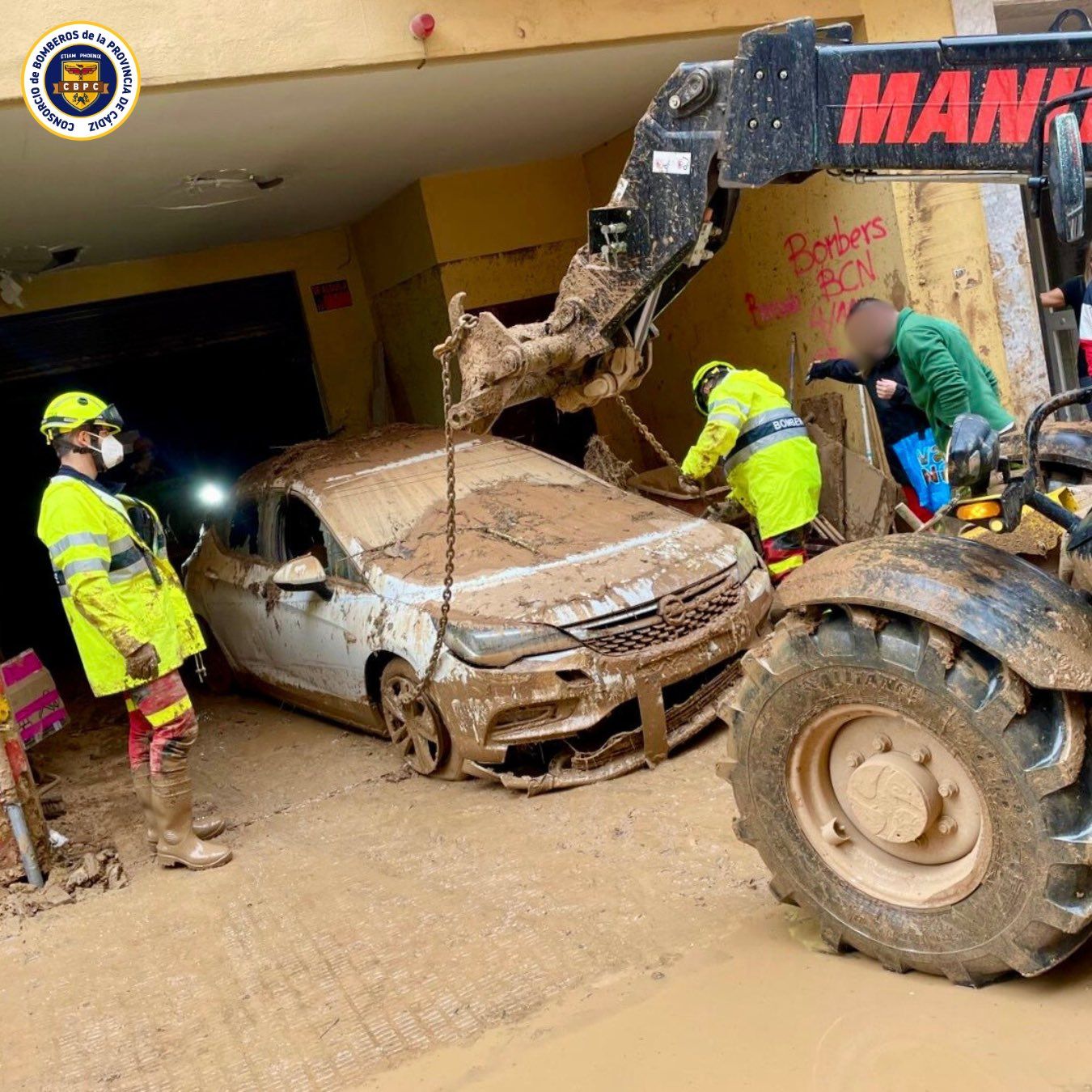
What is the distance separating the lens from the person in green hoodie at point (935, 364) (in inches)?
230

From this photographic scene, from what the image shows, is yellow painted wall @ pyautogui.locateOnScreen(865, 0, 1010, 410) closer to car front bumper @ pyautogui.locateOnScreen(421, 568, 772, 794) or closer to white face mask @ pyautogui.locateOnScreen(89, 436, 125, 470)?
car front bumper @ pyautogui.locateOnScreen(421, 568, 772, 794)

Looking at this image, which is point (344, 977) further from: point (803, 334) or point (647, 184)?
point (803, 334)

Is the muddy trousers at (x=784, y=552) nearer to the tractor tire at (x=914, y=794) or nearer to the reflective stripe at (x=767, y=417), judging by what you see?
the reflective stripe at (x=767, y=417)

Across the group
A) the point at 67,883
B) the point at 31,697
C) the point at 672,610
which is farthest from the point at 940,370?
the point at 31,697

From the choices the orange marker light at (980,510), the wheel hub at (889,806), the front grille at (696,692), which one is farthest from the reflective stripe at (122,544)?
the orange marker light at (980,510)

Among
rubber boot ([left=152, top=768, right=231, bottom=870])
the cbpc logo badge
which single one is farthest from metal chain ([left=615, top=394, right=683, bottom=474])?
the cbpc logo badge

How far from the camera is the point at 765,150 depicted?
3256 millimetres

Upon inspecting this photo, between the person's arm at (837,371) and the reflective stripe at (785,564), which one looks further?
the reflective stripe at (785,564)

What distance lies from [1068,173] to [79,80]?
5.11 meters

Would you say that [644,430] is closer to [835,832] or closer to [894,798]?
[835,832]

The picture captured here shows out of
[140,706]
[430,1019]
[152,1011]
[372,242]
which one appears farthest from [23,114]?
[372,242]

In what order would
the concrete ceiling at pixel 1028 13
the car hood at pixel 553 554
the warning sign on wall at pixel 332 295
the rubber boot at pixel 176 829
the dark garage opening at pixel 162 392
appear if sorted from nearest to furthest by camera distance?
the rubber boot at pixel 176 829 < the car hood at pixel 553 554 < the concrete ceiling at pixel 1028 13 < the dark garage opening at pixel 162 392 < the warning sign on wall at pixel 332 295

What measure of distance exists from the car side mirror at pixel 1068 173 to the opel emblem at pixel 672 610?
3.06m

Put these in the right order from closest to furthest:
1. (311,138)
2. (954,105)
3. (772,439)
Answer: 1. (954,105)
2. (772,439)
3. (311,138)
